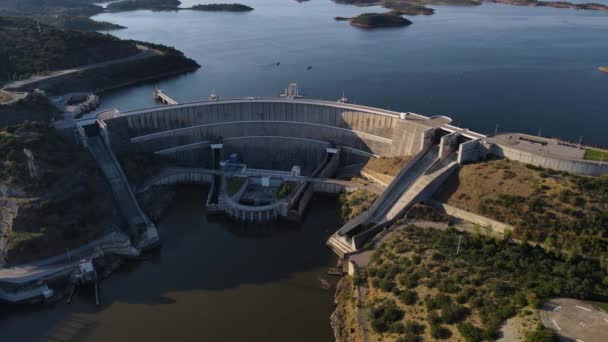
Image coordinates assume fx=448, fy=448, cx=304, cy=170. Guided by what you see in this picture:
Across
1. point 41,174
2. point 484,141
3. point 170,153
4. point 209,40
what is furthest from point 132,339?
point 209,40

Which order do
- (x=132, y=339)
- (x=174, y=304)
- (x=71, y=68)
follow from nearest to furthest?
(x=132, y=339)
(x=174, y=304)
(x=71, y=68)

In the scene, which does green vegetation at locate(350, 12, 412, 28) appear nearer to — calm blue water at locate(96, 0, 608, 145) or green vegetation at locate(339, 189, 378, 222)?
calm blue water at locate(96, 0, 608, 145)

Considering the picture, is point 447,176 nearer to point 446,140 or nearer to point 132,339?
point 446,140

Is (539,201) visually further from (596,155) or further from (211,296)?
(211,296)

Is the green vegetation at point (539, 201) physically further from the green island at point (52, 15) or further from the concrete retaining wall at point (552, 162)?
the green island at point (52, 15)

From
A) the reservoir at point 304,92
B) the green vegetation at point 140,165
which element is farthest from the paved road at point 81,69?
the green vegetation at point 140,165
